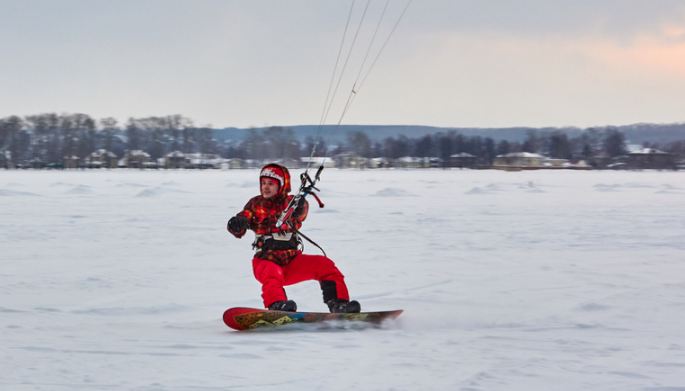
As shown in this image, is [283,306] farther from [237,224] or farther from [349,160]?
[349,160]

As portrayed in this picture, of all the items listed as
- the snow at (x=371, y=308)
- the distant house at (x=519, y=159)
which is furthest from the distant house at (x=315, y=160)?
the distant house at (x=519, y=159)

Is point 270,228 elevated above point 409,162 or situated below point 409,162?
above

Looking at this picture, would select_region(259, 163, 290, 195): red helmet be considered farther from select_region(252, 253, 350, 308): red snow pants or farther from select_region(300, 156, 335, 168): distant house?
select_region(252, 253, 350, 308): red snow pants

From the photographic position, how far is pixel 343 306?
18.5 ft

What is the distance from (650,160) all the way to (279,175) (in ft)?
319

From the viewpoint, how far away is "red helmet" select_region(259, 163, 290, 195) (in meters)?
5.67

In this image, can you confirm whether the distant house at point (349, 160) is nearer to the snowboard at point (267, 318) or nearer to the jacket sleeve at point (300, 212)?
the jacket sleeve at point (300, 212)

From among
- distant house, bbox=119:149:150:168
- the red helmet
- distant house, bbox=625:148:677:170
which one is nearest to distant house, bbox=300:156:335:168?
the red helmet

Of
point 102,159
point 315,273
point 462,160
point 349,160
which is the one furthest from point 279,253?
point 102,159

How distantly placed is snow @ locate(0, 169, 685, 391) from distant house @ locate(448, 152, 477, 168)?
9087 cm

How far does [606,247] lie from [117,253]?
643cm

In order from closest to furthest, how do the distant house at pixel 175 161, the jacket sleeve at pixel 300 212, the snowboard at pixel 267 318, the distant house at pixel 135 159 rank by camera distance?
the snowboard at pixel 267 318
the jacket sleeve at pixel 300 212
the distant house at pixel 175 161
the distant house at pixel 135 159

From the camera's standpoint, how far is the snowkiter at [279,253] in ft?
18.4

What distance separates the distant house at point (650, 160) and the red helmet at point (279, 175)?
3535 inches
